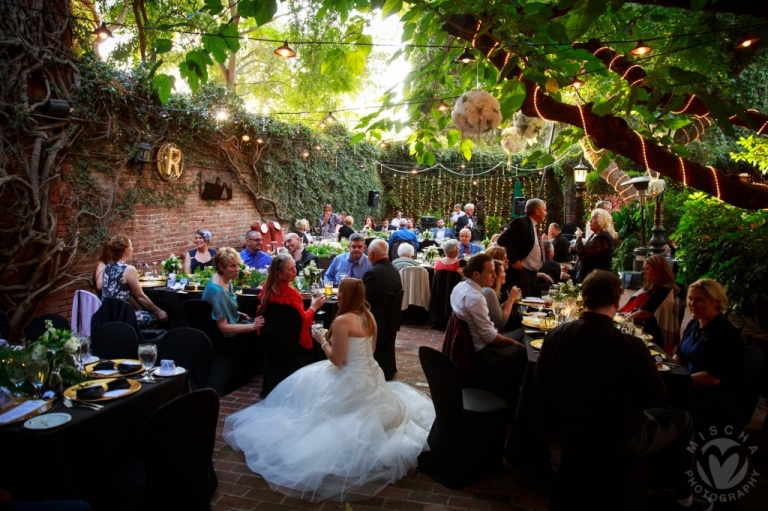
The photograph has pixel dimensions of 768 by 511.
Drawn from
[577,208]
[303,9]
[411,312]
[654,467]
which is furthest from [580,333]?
[577,208]

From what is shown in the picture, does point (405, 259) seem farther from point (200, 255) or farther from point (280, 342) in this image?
point (280, 342)

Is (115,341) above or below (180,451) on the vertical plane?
above

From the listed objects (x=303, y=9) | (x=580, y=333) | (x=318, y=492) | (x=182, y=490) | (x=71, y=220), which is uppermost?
(x=303, y=9)

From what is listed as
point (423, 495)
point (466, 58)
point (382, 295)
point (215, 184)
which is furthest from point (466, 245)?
point (423, 495)

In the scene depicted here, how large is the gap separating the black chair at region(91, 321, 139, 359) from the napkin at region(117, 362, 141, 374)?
0.53m

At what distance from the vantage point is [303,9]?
12.4 metres

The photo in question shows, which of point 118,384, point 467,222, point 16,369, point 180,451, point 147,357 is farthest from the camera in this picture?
point 467,222

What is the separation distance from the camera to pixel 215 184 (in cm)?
1044

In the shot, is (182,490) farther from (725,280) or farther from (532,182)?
(532,182)

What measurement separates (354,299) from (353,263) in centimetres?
283

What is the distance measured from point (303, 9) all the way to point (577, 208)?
9743mm

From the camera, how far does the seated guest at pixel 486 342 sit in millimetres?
3809

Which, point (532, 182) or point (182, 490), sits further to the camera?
point (532, 182)

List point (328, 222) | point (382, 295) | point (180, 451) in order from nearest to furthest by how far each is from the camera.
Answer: point (180, 451) < point (382, 295) < point (328, 222)
